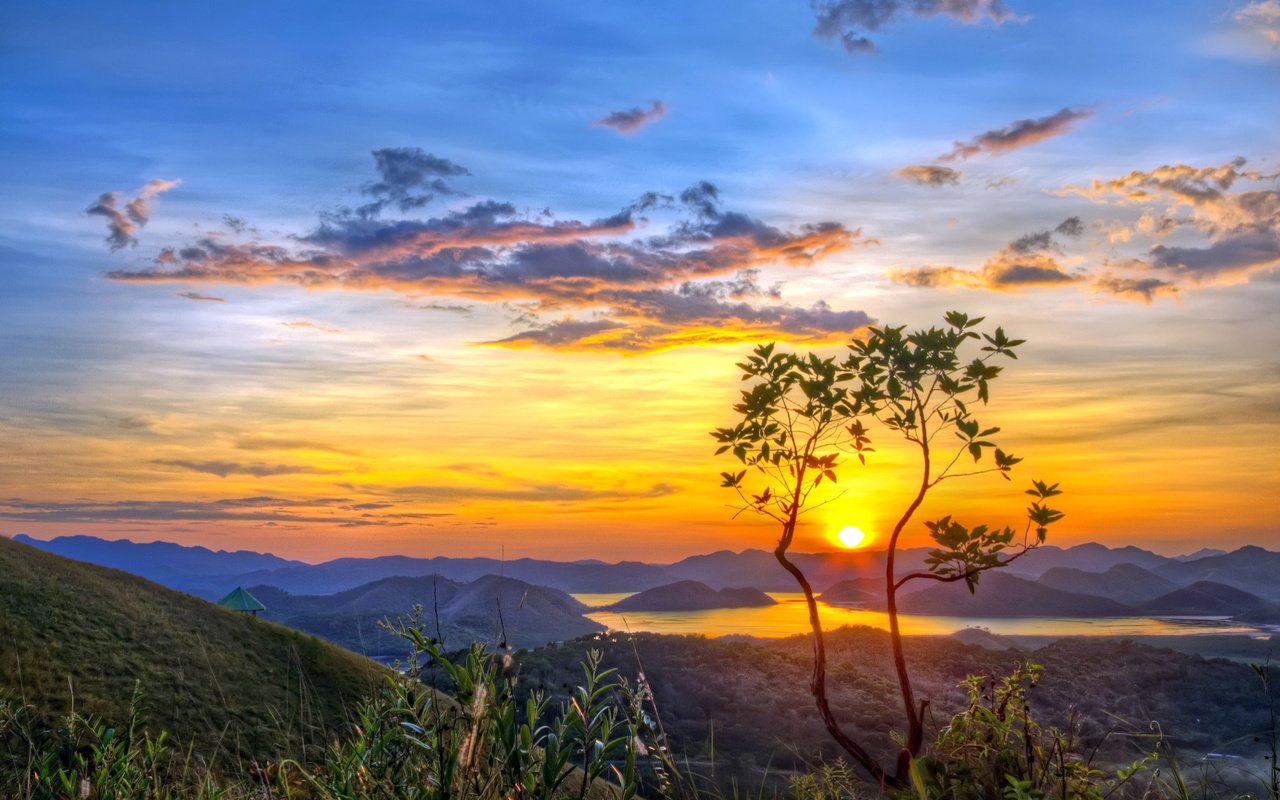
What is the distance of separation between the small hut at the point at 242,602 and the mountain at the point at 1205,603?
14109cm

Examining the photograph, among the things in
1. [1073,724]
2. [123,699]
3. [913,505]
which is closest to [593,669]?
[1073,724]

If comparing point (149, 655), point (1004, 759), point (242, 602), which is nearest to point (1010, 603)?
point (242, 602)

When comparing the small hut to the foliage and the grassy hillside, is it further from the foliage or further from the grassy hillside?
the foliage

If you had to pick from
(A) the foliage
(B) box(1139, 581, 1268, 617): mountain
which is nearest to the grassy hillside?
(A) the foliage

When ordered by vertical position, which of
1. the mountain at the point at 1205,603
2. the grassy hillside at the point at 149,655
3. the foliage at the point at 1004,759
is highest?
the foliage at the point at 1004,759

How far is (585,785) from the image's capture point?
2.83 meters

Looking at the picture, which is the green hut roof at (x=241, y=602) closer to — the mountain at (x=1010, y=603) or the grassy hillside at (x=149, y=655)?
the grassy hillside at (x=149, y=655)

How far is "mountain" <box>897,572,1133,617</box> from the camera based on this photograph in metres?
138

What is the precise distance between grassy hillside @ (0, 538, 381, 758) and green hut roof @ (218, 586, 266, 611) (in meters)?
2.21

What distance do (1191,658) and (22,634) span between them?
184 ft

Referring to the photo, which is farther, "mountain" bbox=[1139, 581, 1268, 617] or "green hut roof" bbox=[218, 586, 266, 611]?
"mountain" bbox=[1139, 581, 1268, 617]

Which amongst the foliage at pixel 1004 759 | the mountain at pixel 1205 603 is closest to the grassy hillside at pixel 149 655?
the foliage at pixel 1004 759

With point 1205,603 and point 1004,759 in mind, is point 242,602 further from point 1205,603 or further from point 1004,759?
point 1205,603

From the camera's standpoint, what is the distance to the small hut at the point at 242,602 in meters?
43.7
